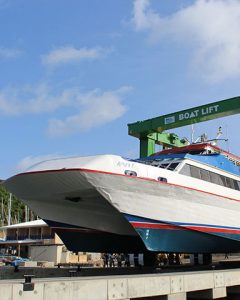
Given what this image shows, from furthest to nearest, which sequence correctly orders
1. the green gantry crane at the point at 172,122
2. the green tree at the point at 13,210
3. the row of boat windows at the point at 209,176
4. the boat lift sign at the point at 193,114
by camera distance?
the green tree at the point at 13,210 → the boat lift sign at the point at 193,114 → the green gantry crane at the point at 172,122 → the row of boat windows at the point at 209,176

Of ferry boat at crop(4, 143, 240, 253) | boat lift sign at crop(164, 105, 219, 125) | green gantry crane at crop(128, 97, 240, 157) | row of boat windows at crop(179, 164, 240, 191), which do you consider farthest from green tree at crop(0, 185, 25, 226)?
ferry boat at crop(4, 143, 240, 253)

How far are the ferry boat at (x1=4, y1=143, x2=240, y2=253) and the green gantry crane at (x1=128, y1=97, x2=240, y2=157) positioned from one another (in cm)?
421

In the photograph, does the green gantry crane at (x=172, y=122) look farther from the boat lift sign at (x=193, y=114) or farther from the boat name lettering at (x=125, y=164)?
the boat name lettering at (x=125, y=164)

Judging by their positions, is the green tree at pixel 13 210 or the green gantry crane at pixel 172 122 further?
the green tree at pixel 13 210

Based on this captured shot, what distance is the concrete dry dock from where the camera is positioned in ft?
20.6

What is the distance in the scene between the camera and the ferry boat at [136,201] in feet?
43.1

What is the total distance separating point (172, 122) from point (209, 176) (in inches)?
268

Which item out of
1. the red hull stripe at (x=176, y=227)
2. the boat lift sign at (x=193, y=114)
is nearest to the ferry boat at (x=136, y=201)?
the red hull stripe at (x=176, y=227)

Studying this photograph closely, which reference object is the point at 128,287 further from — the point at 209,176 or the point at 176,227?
the point at 209,176

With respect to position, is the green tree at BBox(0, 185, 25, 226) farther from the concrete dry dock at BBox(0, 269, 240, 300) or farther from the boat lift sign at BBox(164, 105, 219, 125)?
the concrete dry dock at BBox(0, 269, 240, 300)

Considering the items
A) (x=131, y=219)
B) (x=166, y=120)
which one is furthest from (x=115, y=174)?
(x=166, y=120)

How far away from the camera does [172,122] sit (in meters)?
23.1

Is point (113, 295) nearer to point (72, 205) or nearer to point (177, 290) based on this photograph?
point (177, 290)

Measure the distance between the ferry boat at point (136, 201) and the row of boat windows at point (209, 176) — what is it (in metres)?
0.04
